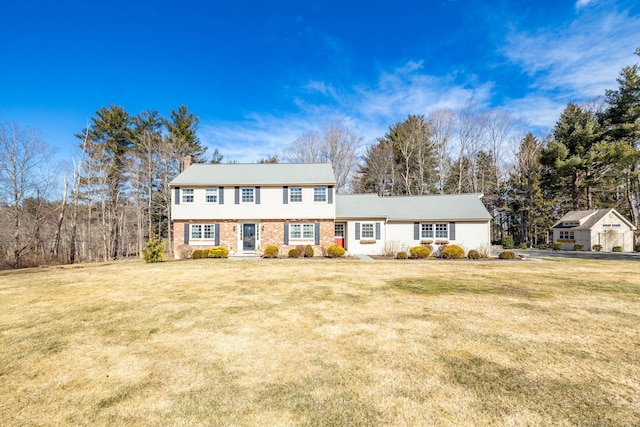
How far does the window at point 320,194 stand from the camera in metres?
19.8

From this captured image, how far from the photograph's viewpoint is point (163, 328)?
5594 mm

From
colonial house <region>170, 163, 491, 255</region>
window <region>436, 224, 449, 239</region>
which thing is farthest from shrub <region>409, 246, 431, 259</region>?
window <region>436, 224, 449, 239</region>

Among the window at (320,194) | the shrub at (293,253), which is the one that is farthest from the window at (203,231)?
the window at (320,194)

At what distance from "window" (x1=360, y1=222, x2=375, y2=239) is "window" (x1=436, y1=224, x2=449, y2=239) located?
4.68 meters

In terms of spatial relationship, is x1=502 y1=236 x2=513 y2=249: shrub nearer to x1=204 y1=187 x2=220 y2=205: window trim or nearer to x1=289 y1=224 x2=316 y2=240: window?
x1=289 y1=224 x2=316 y2=240: window

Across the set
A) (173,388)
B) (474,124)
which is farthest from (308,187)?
(474,124)

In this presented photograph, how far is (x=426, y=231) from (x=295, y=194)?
985 cm

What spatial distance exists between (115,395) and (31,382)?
1.37 meters

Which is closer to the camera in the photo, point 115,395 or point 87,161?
point 115,395

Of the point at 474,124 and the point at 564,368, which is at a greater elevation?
the point at 474,124

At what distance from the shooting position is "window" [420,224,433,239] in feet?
66.6

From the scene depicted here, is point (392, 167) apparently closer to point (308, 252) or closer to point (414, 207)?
point (414, 207)

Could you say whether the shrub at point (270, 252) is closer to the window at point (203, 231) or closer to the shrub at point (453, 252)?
the window at point (203, 231)

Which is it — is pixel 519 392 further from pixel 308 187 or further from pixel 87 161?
pixel 87 161
